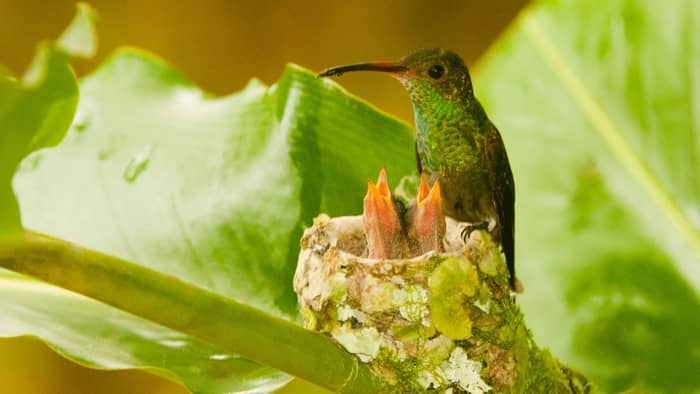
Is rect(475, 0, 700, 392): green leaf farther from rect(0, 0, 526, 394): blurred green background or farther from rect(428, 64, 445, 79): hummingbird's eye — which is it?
rect(0, 0, 526, 394): blurred green background

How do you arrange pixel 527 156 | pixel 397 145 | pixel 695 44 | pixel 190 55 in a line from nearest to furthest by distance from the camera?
pixel 397 145 → pixel 695 44 → pixel 527 156 → pixel 190 55

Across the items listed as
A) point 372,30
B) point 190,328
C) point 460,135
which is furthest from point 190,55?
point 190,328

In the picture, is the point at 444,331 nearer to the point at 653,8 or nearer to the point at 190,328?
the point at 190,328

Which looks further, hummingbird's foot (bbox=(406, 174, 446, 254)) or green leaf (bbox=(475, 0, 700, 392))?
Result: green leaf (bbox=(475, 0, 700, 392))

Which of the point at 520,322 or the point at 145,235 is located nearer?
the point at 520,322

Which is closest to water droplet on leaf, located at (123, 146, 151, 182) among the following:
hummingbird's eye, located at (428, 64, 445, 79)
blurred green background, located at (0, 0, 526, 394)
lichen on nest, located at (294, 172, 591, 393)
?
lichen on nest, located at (294, 172, 591, 393)

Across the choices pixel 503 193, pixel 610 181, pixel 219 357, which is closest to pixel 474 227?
pixel 503 193
